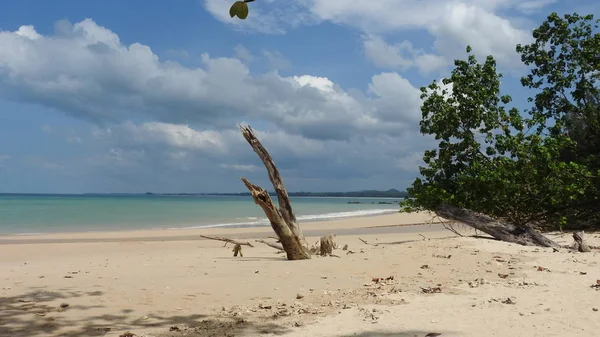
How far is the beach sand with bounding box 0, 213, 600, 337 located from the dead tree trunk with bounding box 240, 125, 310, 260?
23.9 inches

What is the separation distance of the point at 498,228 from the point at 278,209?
21.8 feet

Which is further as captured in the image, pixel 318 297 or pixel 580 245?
pixel 580 245

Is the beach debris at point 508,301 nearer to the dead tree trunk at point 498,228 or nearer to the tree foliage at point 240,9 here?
the tree foliage at point 240,9

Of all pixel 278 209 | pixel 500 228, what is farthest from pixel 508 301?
pixel 500 228

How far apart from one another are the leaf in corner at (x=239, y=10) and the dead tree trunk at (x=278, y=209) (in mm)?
8146

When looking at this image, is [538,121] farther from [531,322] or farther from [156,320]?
[156,320]

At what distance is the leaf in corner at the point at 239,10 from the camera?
2650mm

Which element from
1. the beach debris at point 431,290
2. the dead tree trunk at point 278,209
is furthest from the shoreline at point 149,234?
the beach debris at point 431,290

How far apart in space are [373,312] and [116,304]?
3399 millimetres

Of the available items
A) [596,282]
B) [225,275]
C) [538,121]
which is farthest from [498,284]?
[538,121]

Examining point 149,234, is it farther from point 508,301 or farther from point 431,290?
point 508,301

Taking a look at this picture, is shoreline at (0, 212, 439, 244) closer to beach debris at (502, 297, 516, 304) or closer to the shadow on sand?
beach debris at (502, 297, 516, 304)

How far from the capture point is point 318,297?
7.05m

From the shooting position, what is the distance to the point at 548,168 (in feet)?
47.5
